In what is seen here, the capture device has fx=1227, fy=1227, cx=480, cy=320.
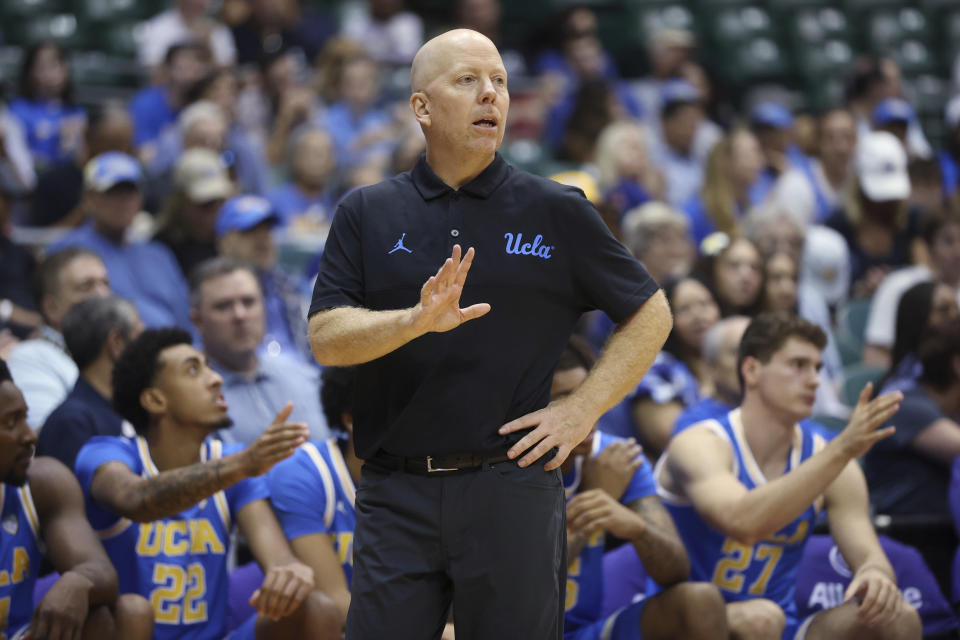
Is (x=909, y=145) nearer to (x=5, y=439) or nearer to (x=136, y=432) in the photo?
(x=136, y=432)

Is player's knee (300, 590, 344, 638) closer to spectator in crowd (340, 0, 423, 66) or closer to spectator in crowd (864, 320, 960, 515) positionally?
spectator in crowd (864, 320, 960, 515)

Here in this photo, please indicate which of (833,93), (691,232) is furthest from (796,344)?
(833,93)

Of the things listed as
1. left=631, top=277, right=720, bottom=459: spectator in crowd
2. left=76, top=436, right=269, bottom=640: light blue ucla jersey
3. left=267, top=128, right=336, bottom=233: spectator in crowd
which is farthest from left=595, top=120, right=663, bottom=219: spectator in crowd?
left=76, top=436, right=269, bottom=640: light blue ucla jersey

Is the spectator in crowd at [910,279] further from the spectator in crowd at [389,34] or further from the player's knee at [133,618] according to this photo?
the spectator in crowd at [389,34]

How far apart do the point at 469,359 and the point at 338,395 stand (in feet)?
5.54

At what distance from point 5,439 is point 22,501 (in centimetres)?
33

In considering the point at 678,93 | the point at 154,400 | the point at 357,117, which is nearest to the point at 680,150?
the point at 678,93

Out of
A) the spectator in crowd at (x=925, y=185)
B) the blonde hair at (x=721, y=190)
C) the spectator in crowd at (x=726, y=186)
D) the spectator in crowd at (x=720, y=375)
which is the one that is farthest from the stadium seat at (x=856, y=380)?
the spectator in crowd at (x=925, y=185)

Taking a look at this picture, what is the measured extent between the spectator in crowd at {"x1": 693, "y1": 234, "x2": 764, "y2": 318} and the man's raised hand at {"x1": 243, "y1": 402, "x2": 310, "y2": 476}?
356 cm

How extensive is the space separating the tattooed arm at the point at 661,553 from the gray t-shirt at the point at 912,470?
Result: 1.50 meters

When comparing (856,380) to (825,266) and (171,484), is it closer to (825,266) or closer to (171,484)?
(825,266)

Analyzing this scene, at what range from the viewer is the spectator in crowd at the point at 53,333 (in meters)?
5.25

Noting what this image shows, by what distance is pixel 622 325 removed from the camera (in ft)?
9.78

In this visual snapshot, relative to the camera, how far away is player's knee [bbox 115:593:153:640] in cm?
382
